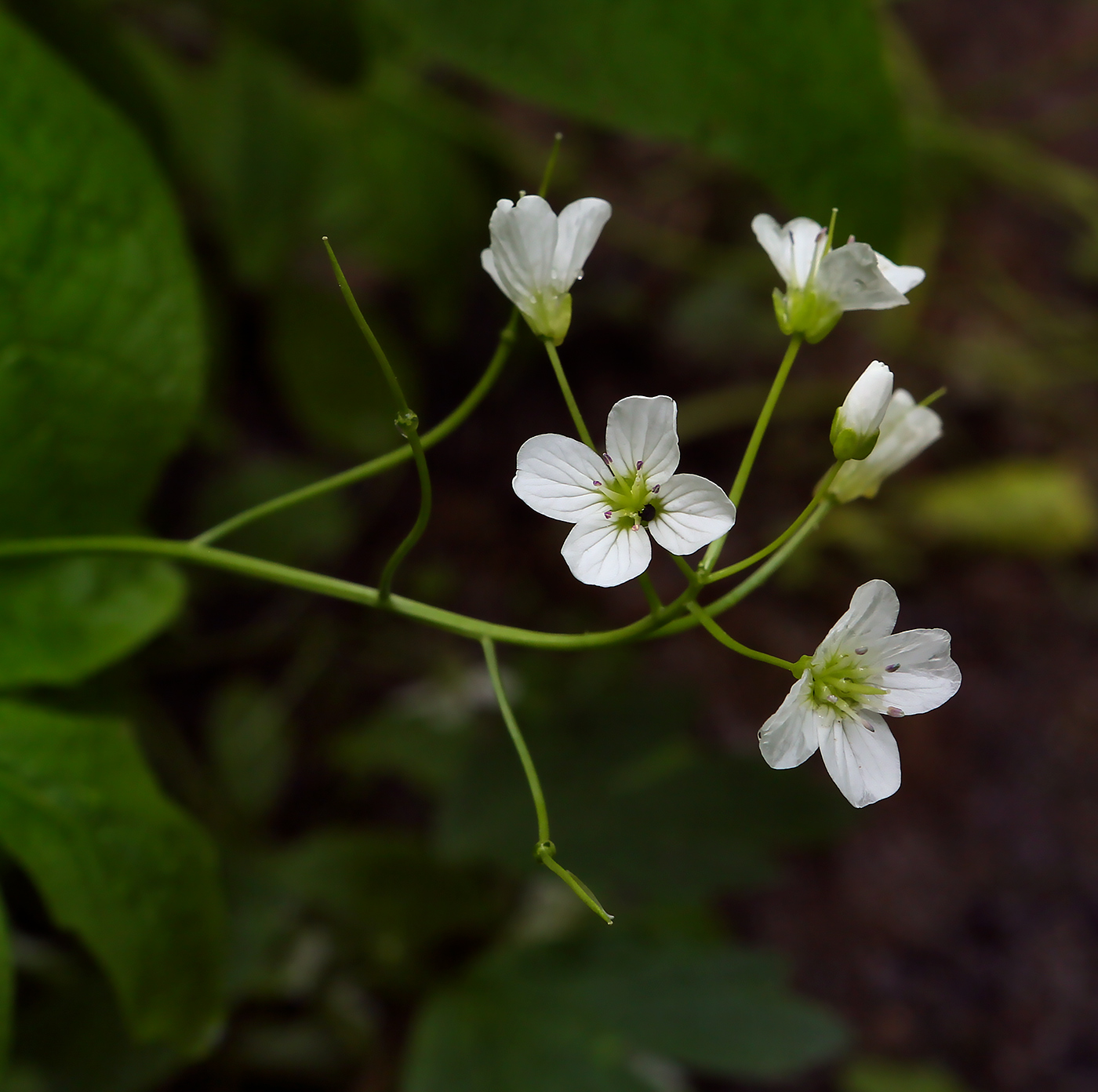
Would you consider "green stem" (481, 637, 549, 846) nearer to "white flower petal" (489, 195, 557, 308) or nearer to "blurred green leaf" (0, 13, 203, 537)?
"white flower petal" (489, 195, 557, 308)

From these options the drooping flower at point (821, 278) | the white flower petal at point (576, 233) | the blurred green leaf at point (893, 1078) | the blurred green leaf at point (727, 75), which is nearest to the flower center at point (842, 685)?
the drooping flower at point (821, 278)

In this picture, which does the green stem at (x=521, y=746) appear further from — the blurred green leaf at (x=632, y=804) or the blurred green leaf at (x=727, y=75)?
the blurred green leaf at (x=632, y=804)

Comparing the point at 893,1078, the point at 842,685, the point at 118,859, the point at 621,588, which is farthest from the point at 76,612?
the point at 893,1078

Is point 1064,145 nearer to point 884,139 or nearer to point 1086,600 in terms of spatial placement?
point 1086,600

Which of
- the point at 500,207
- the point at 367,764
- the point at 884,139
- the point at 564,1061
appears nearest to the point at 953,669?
the point at 500,207

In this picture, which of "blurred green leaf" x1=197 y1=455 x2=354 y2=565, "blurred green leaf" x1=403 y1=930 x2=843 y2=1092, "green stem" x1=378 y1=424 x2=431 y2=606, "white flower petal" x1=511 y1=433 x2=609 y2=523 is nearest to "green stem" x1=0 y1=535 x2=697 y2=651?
"green stem" x1=378 y1=424 x2=431 y2=606

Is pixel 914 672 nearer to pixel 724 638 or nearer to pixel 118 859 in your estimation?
pixel 724 638
